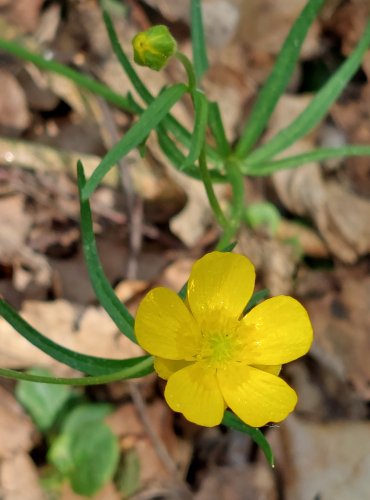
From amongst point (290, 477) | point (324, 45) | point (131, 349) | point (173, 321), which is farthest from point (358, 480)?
point (324, 45)

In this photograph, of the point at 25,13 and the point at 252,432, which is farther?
the point at 25,13

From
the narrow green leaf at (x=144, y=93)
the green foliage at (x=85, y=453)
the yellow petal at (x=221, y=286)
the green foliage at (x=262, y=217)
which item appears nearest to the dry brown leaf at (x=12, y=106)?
the narrow green leaf at (x=144, y=93)

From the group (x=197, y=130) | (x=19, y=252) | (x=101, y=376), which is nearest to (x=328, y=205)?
(x=19, y=252)

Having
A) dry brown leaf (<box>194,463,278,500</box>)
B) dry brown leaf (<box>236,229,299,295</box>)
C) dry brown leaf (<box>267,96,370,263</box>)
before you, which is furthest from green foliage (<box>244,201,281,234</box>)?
dry brown leaf (<box>194,463,278,500</box>)

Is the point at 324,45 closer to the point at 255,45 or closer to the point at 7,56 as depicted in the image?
the point at 255,45

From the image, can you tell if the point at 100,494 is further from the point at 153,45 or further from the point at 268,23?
the point at 268,23

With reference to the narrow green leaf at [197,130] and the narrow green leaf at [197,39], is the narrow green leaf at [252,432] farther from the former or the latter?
the narrow green leaf at [197,39]
